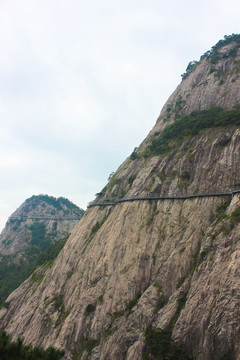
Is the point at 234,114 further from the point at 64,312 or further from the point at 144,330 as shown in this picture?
the point at 64,312

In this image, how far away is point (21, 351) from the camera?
66.8 feet

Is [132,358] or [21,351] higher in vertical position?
[132,358]

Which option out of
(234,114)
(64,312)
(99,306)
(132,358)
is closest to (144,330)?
(132,358)

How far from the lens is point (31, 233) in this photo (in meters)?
146

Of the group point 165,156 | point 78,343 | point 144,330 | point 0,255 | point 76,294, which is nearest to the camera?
point 144,330

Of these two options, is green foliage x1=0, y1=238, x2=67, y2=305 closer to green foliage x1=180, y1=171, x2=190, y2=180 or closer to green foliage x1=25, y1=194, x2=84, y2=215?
green foliage x1=180, y1=171, x2=190, y2=180

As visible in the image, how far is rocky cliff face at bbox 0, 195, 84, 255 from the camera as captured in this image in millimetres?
140625

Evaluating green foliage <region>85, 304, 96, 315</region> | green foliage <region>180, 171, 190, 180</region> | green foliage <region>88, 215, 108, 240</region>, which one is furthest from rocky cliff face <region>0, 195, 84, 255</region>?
green foliage <region>180, 171, 190, 180</region>

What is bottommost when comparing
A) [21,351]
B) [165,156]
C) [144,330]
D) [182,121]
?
[21,351]

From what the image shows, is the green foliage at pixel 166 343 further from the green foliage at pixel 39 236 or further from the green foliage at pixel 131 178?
the green foliage at pixel 39 236

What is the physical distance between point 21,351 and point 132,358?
55.9ft

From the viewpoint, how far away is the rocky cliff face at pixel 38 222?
461ft

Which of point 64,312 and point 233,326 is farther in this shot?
point 64,312

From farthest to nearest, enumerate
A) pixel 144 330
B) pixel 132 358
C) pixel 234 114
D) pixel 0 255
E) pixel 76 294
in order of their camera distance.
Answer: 1. pixel 0 255
2. pixel 234 114
3. pixel 76 294
4. pixel 144 330
5. pixel 132 358
